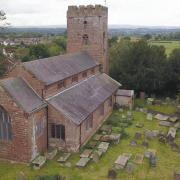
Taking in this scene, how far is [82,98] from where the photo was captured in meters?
32.6

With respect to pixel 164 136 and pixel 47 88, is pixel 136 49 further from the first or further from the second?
pixel 47 88

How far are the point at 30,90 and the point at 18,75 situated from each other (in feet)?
6.61

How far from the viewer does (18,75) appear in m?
27.6

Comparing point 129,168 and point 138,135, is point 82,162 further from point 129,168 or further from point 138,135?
point 138,135

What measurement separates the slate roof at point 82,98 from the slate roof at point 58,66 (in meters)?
1.86

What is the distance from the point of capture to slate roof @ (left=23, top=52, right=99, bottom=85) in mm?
28266

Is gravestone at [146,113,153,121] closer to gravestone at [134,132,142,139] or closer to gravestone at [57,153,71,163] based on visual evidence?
gravestone at [134,132,142,139]

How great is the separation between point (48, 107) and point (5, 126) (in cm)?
444

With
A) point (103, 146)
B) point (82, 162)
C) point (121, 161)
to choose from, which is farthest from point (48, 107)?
point (121, 161)

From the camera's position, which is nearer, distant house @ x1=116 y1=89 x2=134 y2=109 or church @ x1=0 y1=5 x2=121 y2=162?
church @ x1=0 y1=5 x2=121 y2=162

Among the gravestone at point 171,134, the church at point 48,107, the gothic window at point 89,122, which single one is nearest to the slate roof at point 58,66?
the church at point 48,107

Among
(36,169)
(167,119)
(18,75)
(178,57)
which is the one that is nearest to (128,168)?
(36,169)

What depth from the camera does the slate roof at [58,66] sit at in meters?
28.3

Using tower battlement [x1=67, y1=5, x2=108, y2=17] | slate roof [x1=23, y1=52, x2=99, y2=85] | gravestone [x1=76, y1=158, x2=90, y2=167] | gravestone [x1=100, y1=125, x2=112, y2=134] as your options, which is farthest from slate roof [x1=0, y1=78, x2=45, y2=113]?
tower battlement [x1=67, y1=5, x2=108, y2=17]
